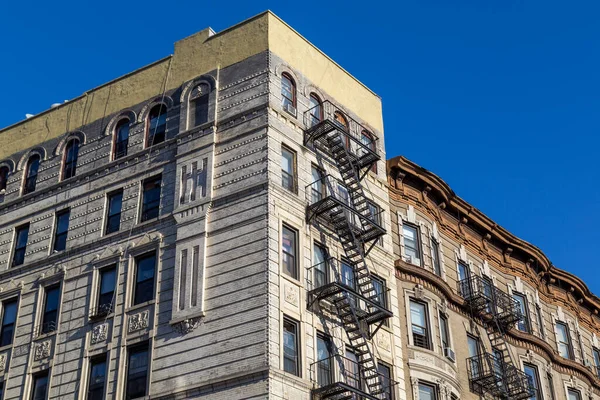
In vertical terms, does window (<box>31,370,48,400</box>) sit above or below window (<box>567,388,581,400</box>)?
below

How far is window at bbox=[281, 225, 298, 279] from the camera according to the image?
3325 cm

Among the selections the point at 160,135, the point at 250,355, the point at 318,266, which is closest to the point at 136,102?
the point at 160,135

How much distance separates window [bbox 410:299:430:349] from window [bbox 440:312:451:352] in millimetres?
1076

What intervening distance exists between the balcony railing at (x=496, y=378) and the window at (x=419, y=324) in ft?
10.1

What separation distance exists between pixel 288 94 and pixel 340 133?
2.65 m

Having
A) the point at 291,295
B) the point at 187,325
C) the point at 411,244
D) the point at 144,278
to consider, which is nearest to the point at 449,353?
the point at 411,244

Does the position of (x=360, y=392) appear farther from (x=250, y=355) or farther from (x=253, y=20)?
(x=253, y=20)

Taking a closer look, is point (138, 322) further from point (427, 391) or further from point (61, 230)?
point (427, 391)

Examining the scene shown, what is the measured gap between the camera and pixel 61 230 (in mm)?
39125

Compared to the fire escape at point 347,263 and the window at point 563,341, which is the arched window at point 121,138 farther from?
the window at point 563,341

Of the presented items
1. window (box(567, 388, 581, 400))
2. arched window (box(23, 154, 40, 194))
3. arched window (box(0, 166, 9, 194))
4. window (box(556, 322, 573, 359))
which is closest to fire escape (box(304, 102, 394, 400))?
arched window (box(23, 154, 40, 194))

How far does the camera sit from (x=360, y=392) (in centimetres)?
3108

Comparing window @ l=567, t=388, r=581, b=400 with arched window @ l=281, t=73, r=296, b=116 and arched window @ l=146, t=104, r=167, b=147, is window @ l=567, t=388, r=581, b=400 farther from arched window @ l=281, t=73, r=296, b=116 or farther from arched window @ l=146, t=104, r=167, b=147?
arched window @ l=146, t=104, r=167, b=147

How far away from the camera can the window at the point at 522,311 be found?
147 feet
